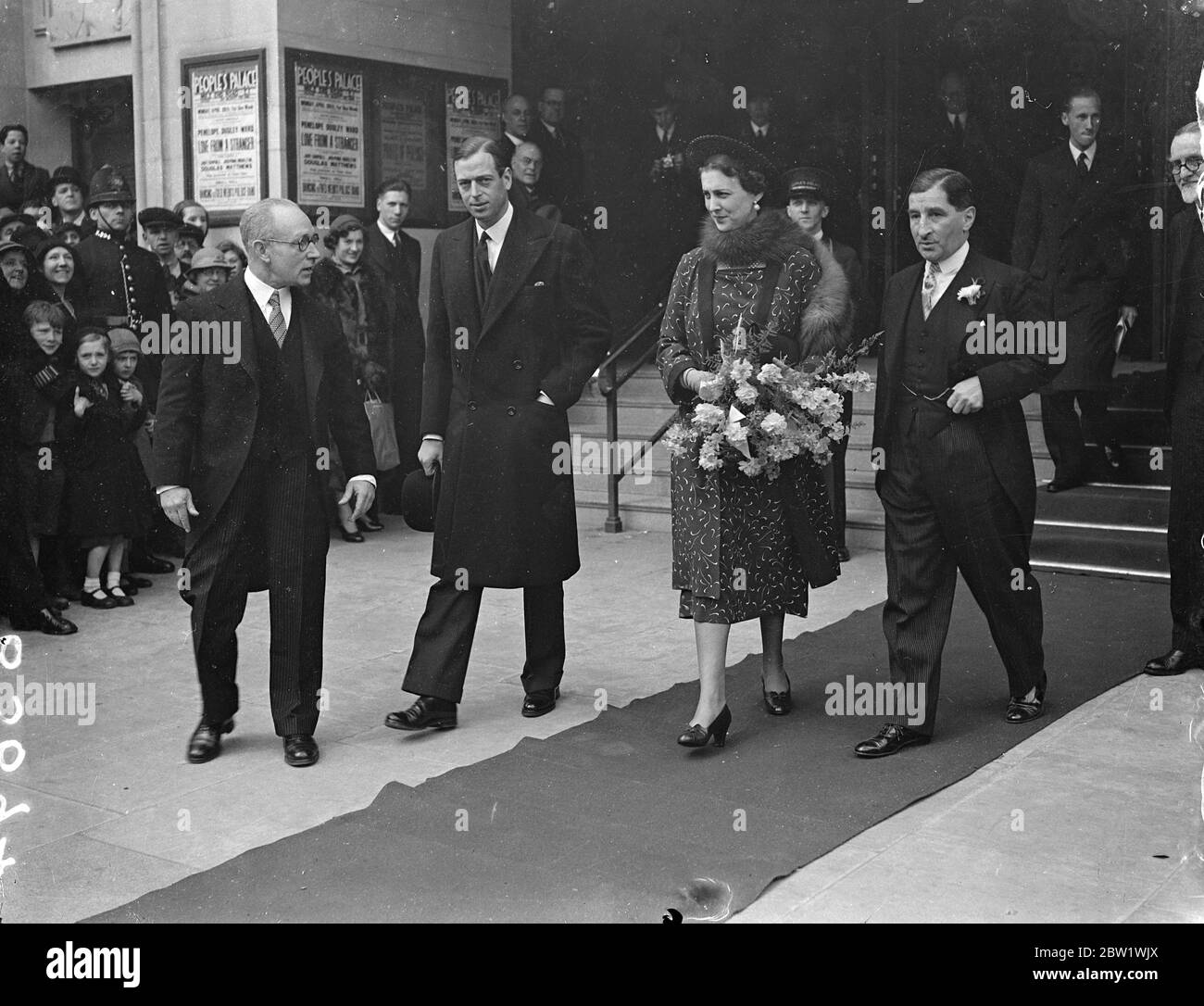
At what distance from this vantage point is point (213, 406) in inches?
208

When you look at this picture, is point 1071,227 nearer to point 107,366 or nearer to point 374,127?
point 374,127

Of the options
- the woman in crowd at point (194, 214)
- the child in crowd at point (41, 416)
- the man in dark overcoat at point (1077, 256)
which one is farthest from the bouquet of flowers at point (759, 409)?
the woman in crowd at point (194, 214)

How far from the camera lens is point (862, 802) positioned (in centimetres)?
476

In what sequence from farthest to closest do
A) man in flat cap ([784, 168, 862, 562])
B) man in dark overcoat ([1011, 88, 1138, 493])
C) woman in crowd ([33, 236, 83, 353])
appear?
man in dark overcoat ([1011, 88, 1138, 493])
woman in crowd ([33, 236, 83, 353])
man in flat cap ([784, 168, 862, 562])

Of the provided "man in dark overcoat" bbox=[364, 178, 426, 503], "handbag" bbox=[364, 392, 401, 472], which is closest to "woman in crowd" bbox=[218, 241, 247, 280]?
"man in dark overcoat" bbox=[364, 178, 426, 503]

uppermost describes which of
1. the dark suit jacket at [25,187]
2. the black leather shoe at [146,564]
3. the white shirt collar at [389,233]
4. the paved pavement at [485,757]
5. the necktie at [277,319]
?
the dark suit jacket at [25,187]

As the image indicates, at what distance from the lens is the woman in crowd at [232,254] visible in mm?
8867

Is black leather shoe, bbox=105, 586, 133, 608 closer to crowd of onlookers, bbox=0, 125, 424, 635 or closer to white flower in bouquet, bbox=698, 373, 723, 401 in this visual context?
crowd of onlookers, bbox=0, 125, 424, 635

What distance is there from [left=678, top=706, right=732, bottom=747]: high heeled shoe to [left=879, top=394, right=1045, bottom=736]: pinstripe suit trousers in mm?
614

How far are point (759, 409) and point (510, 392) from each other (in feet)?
3.49

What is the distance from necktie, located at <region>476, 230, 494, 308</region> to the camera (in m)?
5.77

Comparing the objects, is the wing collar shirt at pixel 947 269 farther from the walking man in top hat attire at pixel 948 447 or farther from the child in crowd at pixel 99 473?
the child in crowd at pixel 99 473
